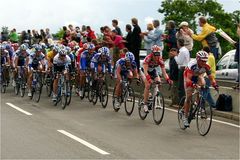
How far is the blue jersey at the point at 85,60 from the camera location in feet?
60.0

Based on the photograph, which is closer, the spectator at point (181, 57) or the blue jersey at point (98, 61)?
the spectator at point (181, 57)

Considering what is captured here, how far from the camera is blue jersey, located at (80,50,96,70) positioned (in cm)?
1828

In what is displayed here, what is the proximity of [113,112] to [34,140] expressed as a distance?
5.23 metres

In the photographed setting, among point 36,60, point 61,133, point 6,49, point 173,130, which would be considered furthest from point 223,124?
point 6,49

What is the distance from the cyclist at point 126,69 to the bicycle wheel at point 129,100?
351 mm

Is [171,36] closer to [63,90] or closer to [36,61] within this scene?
[63,90]

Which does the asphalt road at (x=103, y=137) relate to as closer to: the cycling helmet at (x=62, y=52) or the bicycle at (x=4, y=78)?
the cycling helmet at (x=62, y=52)

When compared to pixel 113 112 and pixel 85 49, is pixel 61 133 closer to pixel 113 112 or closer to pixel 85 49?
pixel 113 112

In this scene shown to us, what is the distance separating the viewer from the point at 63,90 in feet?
55.5

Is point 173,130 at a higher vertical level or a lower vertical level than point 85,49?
lower

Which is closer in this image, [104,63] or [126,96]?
[126,96]

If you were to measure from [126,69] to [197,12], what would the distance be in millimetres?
61556

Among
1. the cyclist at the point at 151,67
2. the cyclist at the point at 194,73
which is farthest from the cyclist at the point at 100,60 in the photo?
the cyclist at the point at 194,73

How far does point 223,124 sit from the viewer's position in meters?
13.8
